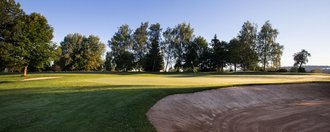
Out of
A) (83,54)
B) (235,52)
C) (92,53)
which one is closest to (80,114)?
(235,52)

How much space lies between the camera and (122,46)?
70938 millimetres

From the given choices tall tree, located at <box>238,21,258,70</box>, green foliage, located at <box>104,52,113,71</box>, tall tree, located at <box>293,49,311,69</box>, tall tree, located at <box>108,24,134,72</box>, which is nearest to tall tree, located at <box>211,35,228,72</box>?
tall tree, located at <box>238,21,258,70</box>

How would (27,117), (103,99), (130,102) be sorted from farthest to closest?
1. (103,99)
2. (130,102)
3. (27,117)

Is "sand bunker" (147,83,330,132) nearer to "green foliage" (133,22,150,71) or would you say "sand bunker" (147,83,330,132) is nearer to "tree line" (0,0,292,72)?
"tree line" (0,0,292,72)

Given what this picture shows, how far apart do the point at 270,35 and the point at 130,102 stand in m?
64.8

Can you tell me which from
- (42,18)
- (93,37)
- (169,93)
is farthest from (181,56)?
(169,93)

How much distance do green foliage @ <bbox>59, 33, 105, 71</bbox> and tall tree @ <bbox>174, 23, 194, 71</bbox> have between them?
29952 millimetres

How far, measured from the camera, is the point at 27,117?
7.19 m

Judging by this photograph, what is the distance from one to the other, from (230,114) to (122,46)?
6427 cm

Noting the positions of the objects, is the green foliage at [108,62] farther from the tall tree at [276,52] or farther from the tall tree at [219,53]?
the tall tree at [276,52]

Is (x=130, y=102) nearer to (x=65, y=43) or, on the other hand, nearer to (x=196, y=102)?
(x=196, y=102)

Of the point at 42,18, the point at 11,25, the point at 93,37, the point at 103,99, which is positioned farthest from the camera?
the point at 93,37

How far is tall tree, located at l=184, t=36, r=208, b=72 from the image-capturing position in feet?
228

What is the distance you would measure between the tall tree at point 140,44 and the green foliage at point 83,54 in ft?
53.8
